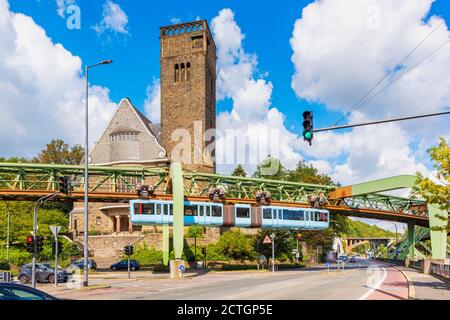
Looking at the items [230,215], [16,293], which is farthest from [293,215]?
[16,293]

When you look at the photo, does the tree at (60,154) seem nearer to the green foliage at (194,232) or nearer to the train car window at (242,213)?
the green foliage at (194,232)

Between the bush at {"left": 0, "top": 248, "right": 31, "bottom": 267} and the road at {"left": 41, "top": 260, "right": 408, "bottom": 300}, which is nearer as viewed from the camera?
the road at {"left": 41, "top": 260, "right": 408, "bottom": 300}

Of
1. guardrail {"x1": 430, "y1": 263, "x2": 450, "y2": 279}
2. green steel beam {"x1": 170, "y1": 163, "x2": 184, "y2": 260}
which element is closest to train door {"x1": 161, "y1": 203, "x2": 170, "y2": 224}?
green steel beam {"x1": 170, "y1": 163, "x2": 184, "y2": 260}

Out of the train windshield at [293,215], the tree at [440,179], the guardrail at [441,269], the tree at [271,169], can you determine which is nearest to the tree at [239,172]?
the tree at [271,169]

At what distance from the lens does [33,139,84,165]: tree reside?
3681 inches

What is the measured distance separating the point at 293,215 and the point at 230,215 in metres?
7.63

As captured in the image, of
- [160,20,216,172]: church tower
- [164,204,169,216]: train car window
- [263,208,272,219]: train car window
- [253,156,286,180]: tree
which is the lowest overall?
[263,208,272,219]: train car window

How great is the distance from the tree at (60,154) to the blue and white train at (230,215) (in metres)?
56.9

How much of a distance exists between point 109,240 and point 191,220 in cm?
2344

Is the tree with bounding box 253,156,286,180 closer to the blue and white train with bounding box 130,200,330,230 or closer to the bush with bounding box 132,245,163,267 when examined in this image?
the bush with bounding box 132,245,163,267

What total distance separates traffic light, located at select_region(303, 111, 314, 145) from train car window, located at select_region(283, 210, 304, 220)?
1247 inches

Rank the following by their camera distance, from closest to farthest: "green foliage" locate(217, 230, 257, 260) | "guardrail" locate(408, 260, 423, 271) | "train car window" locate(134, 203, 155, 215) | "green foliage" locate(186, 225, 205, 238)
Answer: "train car window" locate(134, 203, 155, 215) → "guardrail" locate(408, 260, 423, 271) → "green foliage" locate(217, 230, 257, 260) → "green foliage" locate(186, 225, 205, 238)

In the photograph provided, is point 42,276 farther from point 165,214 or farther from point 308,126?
point 308,126
